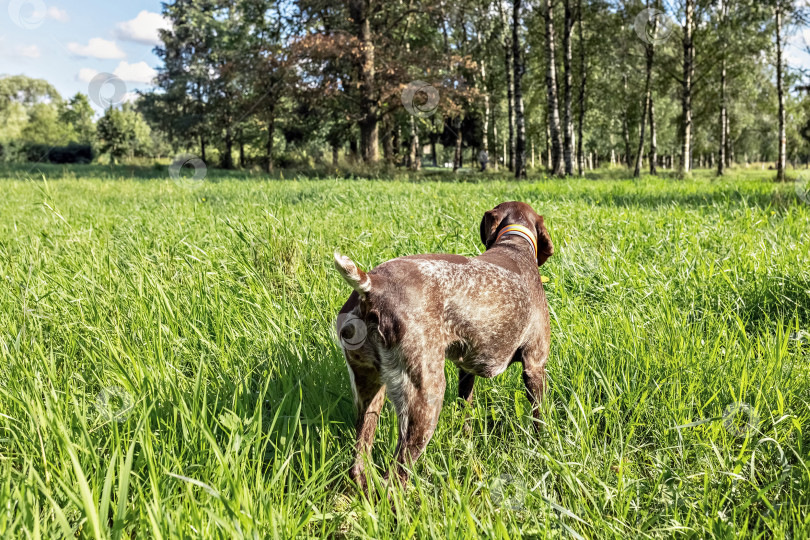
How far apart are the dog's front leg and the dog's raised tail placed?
378 mm

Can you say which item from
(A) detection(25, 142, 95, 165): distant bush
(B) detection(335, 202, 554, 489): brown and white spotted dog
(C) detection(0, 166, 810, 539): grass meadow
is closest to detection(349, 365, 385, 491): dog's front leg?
(B) detection(335, 202, 554, 489): brown and white spotted dog

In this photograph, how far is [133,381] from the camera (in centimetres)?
227

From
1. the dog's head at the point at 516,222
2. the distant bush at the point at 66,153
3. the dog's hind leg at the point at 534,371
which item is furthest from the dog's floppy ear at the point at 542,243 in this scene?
the distant bush at the point at 66,153

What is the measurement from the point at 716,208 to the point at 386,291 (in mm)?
7188

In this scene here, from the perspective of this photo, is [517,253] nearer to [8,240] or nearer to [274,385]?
[274,385]

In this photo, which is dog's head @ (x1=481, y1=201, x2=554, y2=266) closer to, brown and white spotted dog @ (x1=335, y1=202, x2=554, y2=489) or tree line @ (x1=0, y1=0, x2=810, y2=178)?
brown and white spotted dog @ (x1=335, y1=202, x2=554, y2=489)

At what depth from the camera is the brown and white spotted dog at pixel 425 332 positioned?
5.98ft

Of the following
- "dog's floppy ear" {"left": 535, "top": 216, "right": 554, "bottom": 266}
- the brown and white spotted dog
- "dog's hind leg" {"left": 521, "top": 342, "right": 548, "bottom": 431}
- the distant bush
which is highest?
the distant bush

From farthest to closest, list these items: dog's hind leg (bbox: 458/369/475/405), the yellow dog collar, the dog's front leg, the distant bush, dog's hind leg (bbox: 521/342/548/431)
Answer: the distant bush < the yellow dog collar < dog's hind leg (bbox: 458/369/475/405) < dog's hind leg (bbox: 521/342/548/431) < the dog's front leg

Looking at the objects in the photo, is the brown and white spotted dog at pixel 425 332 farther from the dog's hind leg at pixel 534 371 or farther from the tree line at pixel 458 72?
the tree line at pixel 458 72

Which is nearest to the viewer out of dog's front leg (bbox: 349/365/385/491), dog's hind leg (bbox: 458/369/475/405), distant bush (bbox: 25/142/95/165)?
dog's front leg (bbox: 349/365/385/491)

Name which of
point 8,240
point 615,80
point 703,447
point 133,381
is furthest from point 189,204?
point 615,80

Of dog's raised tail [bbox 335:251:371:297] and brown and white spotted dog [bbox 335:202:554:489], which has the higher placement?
dog's raised tail [bbox 335:251:371:297]

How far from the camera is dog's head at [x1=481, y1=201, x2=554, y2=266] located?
2.87 m
